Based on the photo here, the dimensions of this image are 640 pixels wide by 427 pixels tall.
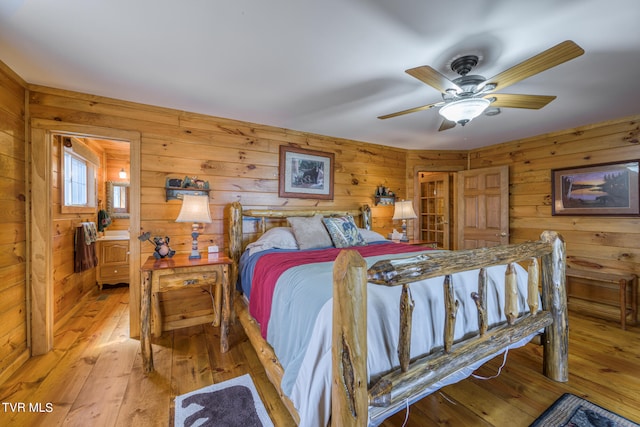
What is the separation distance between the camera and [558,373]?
→ 6.26 ft

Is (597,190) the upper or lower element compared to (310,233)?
upper

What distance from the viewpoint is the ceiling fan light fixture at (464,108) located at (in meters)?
1.77

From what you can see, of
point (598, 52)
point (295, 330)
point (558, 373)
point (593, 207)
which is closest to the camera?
point (295, 330)

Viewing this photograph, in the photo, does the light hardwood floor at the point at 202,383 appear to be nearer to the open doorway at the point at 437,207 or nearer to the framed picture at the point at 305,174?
the framed picture at the point at 305,174

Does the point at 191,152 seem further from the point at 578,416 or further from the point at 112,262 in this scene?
the point at 578,416

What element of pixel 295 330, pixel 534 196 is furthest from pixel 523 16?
pixel 534 196

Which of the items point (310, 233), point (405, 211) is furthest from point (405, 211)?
point (310, 233)

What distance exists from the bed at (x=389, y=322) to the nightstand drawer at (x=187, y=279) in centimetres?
35

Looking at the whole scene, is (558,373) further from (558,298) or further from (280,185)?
(280,185)

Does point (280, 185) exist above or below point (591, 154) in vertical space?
below

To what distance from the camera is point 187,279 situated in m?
2.23

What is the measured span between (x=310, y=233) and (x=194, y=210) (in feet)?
3.73

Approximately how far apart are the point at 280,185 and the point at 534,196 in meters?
3.56

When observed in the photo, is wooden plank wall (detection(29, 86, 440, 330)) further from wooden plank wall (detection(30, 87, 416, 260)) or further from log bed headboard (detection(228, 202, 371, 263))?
log bed headboard (detection(228, 202, 371, 263))
